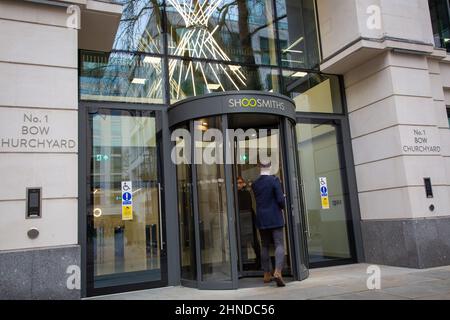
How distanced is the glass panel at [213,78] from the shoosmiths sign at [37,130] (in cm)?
228

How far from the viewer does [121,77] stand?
295 inches

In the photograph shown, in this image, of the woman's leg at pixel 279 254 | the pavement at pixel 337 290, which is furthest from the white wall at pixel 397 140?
the woman's leg at pixel 279 254

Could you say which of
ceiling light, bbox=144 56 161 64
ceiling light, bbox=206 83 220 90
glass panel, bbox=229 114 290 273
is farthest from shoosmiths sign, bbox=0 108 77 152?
ceiling light, bbox=206 83 220 90

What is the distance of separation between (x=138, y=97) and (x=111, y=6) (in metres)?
1.63

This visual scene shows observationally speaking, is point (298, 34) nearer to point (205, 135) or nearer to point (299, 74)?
point (299, 74)

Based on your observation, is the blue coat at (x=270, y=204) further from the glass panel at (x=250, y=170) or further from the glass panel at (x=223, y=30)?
the glass panel at (x=223, y=30)

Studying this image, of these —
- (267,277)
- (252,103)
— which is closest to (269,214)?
(267,277)

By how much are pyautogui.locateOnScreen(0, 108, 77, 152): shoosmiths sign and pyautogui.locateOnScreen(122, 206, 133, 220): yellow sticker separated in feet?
4.98

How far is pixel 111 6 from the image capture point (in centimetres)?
642

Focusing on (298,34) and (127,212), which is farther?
(298,34)

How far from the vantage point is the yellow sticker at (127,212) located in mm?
7008

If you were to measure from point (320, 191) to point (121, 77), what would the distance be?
15.1 ft

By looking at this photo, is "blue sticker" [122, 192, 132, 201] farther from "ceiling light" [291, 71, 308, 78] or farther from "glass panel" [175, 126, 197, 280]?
"ceiling light" [291, 71, 308, 78]
